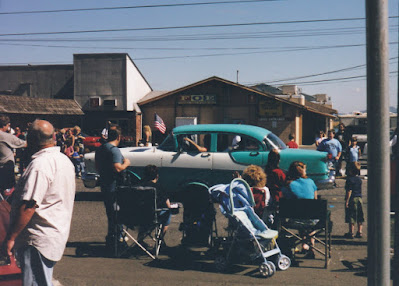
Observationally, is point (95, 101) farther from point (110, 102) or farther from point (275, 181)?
point (275, 181)

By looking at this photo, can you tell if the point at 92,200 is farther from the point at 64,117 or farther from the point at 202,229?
the point at 64,117

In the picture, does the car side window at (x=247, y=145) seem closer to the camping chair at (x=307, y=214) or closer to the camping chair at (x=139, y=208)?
the camping chair at (x=307, y=214)

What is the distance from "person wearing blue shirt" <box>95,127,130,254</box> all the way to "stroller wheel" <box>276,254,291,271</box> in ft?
8.30

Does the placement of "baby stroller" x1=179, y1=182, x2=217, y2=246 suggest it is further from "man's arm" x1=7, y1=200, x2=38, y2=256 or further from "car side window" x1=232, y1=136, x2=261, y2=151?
"man's arm" x1=7, y1=200, x2=38, y2=256

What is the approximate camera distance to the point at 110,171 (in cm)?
783

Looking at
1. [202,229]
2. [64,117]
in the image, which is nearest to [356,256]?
[202,229]

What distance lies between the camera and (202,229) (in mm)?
7738

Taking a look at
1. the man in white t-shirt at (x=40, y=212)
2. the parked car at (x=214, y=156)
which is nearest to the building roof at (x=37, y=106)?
the parked car at (x=214, y=156)

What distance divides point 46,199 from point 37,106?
108 ft

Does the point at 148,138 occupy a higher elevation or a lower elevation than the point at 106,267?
higher

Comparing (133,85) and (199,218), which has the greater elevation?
(133,85)

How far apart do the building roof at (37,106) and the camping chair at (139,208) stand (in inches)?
1025

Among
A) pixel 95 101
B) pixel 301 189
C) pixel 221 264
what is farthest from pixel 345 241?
pixel 95 101

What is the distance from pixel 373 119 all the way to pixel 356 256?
466 centimetres
